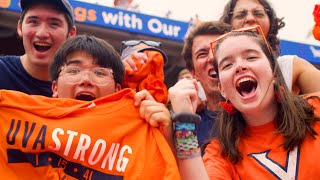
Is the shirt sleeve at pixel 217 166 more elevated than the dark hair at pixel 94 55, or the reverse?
the dark hair at pixel 94 55

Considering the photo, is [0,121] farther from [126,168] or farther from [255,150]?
[255,150]

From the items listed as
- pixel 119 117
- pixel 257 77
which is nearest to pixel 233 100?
pixel 257 77

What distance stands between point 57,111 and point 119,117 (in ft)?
0.85

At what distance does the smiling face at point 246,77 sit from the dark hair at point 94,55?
515 mm

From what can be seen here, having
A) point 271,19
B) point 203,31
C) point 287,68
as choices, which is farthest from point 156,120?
point 271,19

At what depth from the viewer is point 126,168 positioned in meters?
1.64

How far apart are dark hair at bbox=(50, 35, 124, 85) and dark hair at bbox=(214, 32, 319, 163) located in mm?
510

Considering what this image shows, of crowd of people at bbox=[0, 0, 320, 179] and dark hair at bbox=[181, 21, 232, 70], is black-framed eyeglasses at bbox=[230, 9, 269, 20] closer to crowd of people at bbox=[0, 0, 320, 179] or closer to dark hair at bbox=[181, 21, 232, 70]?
dark hair at bbox=[181, 21, 232, 70]

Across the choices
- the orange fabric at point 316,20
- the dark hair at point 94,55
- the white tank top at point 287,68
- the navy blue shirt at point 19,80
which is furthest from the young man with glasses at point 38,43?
the orange fabric at point 316,20

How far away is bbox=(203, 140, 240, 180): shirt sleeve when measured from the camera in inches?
70.9

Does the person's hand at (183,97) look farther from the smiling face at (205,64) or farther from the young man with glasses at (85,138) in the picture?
the smiling face at (205,64)

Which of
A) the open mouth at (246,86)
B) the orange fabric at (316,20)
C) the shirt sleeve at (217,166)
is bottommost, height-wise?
the shirt sleeve at (217,166)

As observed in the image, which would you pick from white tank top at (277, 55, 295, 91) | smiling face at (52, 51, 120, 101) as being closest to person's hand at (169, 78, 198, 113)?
smiling face at (52, 51, 120, 101)

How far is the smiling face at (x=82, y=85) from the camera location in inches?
75.0
